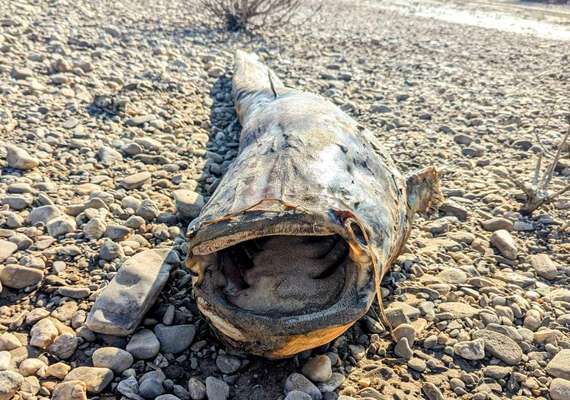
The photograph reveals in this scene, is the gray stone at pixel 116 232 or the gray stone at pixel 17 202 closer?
the gray stone at pixel 116 232

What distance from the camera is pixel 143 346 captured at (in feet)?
7.81

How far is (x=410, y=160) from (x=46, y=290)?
3365 mm

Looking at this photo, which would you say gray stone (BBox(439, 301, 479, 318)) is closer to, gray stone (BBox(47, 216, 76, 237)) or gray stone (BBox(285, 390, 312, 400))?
gray stone (BBox(285, 390, 312, 400))

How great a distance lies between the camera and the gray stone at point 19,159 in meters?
3.69

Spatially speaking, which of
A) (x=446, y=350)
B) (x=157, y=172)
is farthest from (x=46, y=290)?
(x=446, y=350)

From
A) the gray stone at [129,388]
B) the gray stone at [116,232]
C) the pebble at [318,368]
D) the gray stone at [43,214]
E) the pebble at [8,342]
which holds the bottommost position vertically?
the pebble at [318,368]

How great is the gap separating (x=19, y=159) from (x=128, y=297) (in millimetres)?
1788

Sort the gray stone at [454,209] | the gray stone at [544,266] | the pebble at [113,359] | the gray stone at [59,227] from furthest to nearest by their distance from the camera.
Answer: the gray stone at [454,209]
the gray stone at [544,266]
the gray stone at [59,227]
the pebble at [113,359]

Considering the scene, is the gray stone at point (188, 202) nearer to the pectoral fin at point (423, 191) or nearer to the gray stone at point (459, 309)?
the pectoral fin at point (423, 191)

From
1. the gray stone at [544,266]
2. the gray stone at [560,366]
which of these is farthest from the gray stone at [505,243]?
the gray stone at [560,366]

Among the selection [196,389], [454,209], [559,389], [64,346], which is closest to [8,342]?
[64,346]

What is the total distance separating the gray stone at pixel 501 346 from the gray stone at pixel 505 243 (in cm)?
92

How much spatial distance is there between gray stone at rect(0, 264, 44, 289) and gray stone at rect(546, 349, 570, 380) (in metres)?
2.57

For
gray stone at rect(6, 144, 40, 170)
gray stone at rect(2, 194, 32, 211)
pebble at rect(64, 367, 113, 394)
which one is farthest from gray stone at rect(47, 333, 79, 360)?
gray stone at rect(6, 144, 40, 170)
